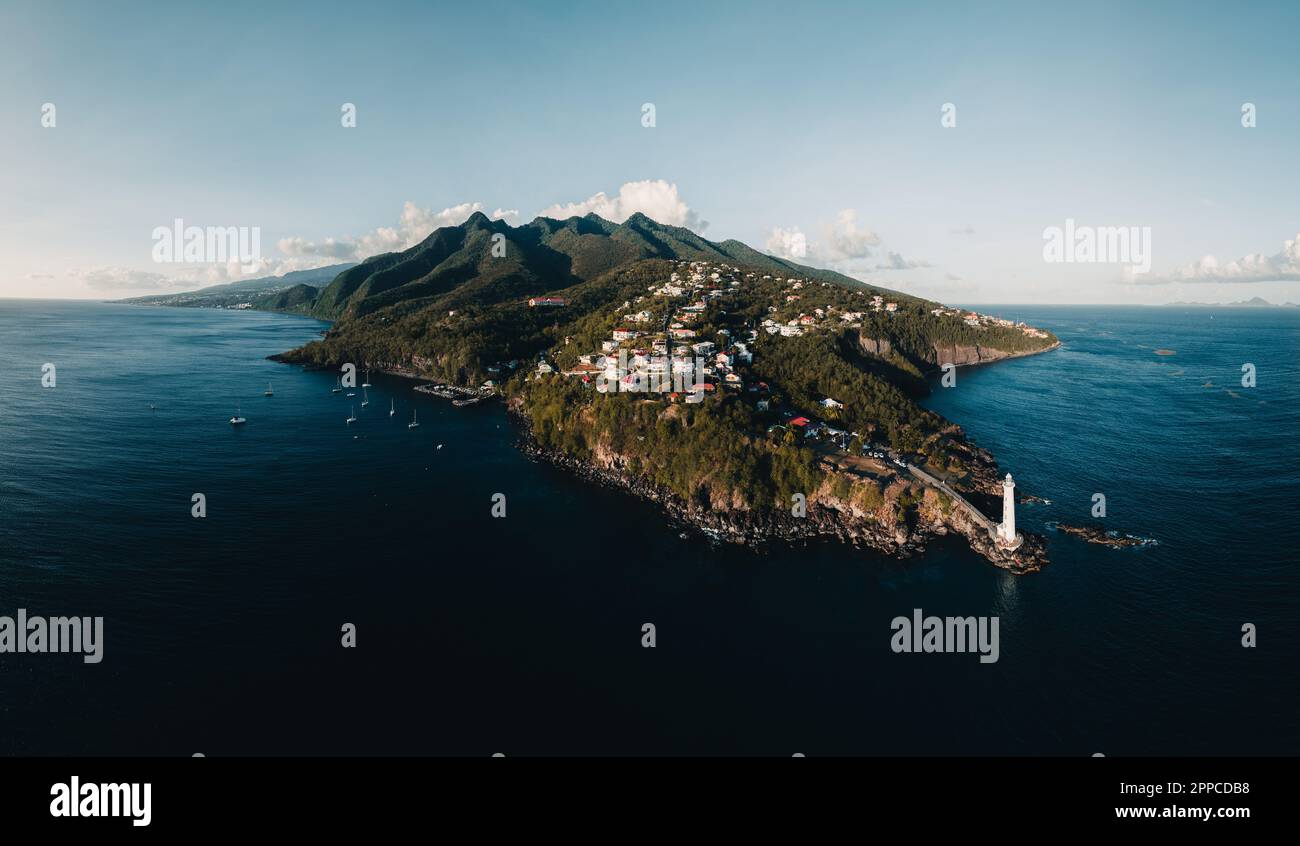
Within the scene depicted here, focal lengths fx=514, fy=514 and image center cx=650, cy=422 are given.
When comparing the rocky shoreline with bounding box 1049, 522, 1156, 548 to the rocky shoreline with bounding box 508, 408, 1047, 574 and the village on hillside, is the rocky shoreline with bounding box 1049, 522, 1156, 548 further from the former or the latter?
Result: the village on hillside

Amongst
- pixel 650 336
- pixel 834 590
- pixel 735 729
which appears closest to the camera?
pixel 735 729

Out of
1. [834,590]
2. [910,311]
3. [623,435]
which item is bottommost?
[834,590]

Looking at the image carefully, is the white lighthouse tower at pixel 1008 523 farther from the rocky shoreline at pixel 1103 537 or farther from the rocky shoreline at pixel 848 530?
the rocky shoreline at pixel 1103 537

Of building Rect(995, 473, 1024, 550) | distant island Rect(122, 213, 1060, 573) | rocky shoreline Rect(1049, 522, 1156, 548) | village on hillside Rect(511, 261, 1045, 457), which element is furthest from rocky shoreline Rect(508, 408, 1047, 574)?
village on hillside Rect(511, 261, 1045, 457)

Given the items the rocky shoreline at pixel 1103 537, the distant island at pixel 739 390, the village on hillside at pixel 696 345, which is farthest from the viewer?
the village on hillside at pixel 696 345

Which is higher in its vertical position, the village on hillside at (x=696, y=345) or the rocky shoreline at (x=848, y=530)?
the village on hillside at (x=696, y=345)

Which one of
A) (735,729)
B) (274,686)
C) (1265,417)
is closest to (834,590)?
(735,729)

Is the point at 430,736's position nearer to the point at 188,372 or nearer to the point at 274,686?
the point at 274,686

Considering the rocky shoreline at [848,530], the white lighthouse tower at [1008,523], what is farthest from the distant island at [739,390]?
the white lighthouse tower at [1008,523]
